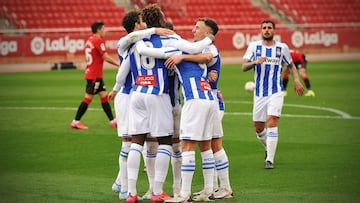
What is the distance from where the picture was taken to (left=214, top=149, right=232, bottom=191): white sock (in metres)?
9.56

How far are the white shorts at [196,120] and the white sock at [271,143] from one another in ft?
9.49

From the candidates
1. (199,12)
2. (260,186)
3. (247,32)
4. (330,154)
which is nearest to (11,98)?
(330,154)

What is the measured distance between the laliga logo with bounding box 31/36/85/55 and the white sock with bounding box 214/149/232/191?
2682 centimetres

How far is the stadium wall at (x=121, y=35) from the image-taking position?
3512 cm

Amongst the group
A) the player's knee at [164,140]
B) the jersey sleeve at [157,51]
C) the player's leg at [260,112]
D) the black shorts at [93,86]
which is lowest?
the player's knee at [164,140]

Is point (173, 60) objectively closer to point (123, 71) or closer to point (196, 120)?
point (196, 120)

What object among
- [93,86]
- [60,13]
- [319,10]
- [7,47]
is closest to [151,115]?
[93,86]

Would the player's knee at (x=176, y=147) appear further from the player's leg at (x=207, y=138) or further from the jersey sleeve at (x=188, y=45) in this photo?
the jersey sleeve at (x=188, y=45)

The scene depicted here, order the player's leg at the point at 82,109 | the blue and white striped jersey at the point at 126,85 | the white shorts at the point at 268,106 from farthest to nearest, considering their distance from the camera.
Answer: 1. the player's leg at the point at 82,109
2. the white shorts at the point at 268,106
3. the blue and white striped jersey at the point at 126,85

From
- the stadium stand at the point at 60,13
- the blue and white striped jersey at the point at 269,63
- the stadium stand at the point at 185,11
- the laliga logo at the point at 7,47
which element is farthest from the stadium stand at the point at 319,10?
the blue and white striped jersey at the point at 269,63

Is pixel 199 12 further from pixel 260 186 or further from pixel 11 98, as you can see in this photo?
pixel 260 186

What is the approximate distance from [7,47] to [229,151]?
22572 millimetres

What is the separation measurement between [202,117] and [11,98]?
14.5 meters

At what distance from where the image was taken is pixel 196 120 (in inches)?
356
